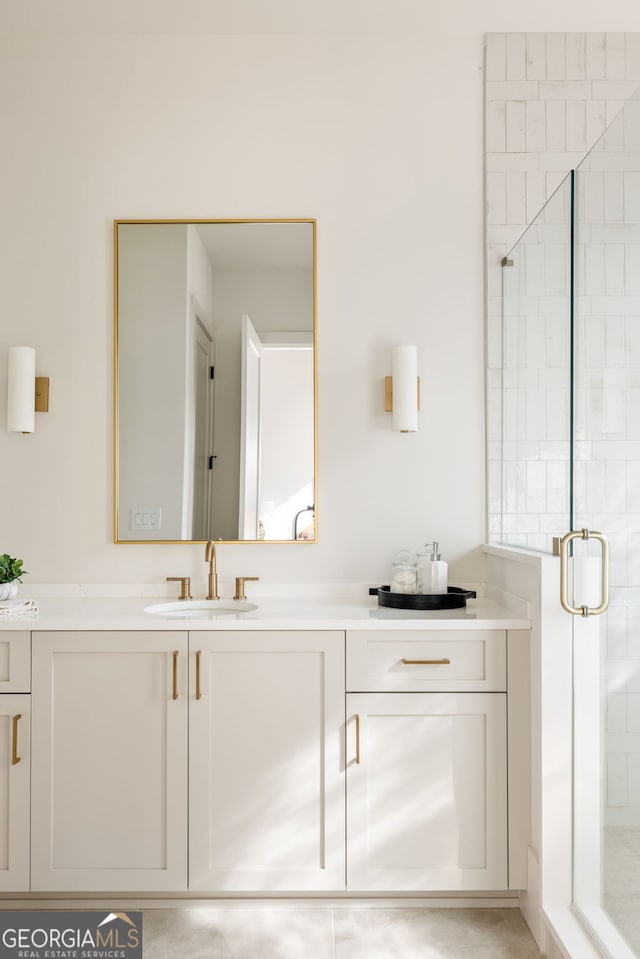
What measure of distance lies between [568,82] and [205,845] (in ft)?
9.14

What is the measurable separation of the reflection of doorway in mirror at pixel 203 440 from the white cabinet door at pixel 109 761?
1.93 feet

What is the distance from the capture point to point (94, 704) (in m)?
2.21

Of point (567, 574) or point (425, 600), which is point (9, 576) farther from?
point (567, 574)

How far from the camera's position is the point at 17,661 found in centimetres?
221

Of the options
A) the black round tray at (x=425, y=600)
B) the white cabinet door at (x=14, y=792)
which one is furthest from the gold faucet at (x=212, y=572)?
the white cabinet door at (x=14, y=792)

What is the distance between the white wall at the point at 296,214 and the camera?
9.00 ft

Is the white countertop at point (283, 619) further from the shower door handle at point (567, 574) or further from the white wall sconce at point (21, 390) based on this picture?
the white wall sconce at point (21, 390)

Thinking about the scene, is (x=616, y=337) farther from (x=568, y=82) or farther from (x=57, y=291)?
(x=57, y=291)

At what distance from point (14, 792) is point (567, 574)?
1.65m

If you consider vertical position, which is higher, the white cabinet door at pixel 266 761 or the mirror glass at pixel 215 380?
the mirror glass at pixel 215 380

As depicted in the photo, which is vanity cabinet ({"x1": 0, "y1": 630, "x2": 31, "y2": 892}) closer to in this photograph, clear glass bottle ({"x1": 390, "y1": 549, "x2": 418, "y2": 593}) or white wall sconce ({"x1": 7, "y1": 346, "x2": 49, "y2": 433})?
white wall sconce ({"x1": 7, "y1": 346, "x2": 49, "y2": 433})

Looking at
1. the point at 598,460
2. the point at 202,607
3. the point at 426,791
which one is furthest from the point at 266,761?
the point at 598,460
